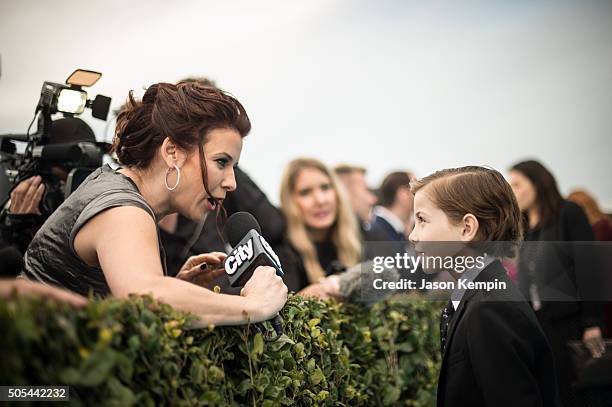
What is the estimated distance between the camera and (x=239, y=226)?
3.50 metres

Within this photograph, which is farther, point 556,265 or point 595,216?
point 595,216

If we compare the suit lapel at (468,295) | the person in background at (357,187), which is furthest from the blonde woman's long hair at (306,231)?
the suit lapel at (468,295)

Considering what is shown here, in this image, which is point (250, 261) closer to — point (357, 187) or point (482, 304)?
point (482, 304)

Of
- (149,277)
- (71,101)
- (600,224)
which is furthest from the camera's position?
(600,224)

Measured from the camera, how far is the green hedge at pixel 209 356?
→ 81.6 inches

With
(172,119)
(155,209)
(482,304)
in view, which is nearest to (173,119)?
(172,119)

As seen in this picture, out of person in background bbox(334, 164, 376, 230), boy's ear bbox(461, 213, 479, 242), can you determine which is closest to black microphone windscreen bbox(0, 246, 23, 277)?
boy's ear bbox(461, 213, 479, 242)

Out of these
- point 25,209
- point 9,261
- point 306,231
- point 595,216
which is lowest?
point 9,261

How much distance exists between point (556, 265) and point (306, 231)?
1884mm

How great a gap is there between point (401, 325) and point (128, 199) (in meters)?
2.64

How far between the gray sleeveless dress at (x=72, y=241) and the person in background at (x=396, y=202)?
4653 millimetres

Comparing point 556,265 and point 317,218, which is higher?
point 317,218

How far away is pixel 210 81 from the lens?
5.17 m

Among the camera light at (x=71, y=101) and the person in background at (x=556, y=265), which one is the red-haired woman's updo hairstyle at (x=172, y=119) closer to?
the camera light at (x=71, y=101)
